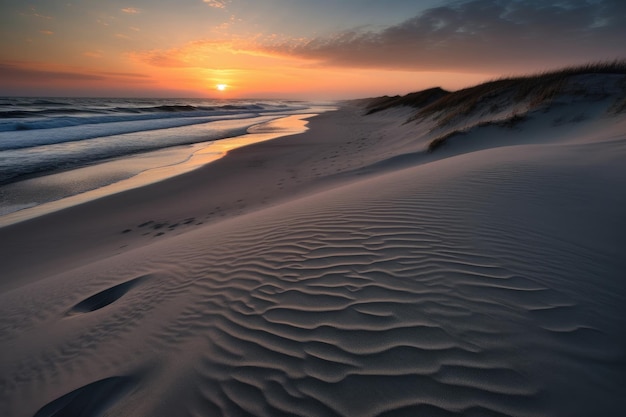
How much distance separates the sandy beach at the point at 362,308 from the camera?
1.76 metres

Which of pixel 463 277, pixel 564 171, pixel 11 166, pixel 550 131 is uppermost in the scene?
pixel 550 131

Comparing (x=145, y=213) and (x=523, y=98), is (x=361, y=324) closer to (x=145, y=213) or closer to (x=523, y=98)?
(x=145, y=213)

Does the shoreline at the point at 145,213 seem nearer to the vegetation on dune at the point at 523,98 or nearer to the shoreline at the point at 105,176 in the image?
the shoreline at the point at 105,176

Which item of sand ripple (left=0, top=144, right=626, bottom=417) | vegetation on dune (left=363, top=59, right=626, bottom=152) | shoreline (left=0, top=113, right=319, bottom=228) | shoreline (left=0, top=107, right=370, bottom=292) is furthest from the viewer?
vegetation on dune (left=363, top=59, right=626, bottom=152)

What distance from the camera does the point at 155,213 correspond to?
7.45 m

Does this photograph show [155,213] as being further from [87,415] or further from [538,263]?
[538,263]

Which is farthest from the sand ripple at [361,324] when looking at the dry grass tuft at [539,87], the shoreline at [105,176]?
the dry grass tuft at [539,87]

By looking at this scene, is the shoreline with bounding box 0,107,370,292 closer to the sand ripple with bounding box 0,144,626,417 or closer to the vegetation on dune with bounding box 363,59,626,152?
the sand ripple with bounding box 0,144,626,417

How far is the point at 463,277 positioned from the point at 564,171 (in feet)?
11.7

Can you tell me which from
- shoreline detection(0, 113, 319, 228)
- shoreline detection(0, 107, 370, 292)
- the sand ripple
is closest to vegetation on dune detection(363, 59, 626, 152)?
shoreline detection(0, 107, 370, 292)

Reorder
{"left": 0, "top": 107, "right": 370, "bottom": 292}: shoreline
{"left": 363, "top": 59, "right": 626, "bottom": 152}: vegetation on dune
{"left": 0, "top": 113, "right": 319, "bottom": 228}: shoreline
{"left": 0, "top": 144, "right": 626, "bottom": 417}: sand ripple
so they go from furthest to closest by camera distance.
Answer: {"left": 363, "top": 59, "right": 626, "bottom": 152}: vegetation on dune, {"left": 0, "top": 113, "right": 319, "bottom": 228}: shoreline, {"left": 0, "top": 107, "right": 370, "bottom": 292}: shoreline, {"left": 0, "top": 144, "right": 626, "bottom": 417}: sand ripple

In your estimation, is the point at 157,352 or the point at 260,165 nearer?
the point at 157,352

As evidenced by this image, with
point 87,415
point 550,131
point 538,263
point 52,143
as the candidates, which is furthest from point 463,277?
point 52,143

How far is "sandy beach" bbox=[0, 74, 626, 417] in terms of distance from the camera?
5.79 feet
